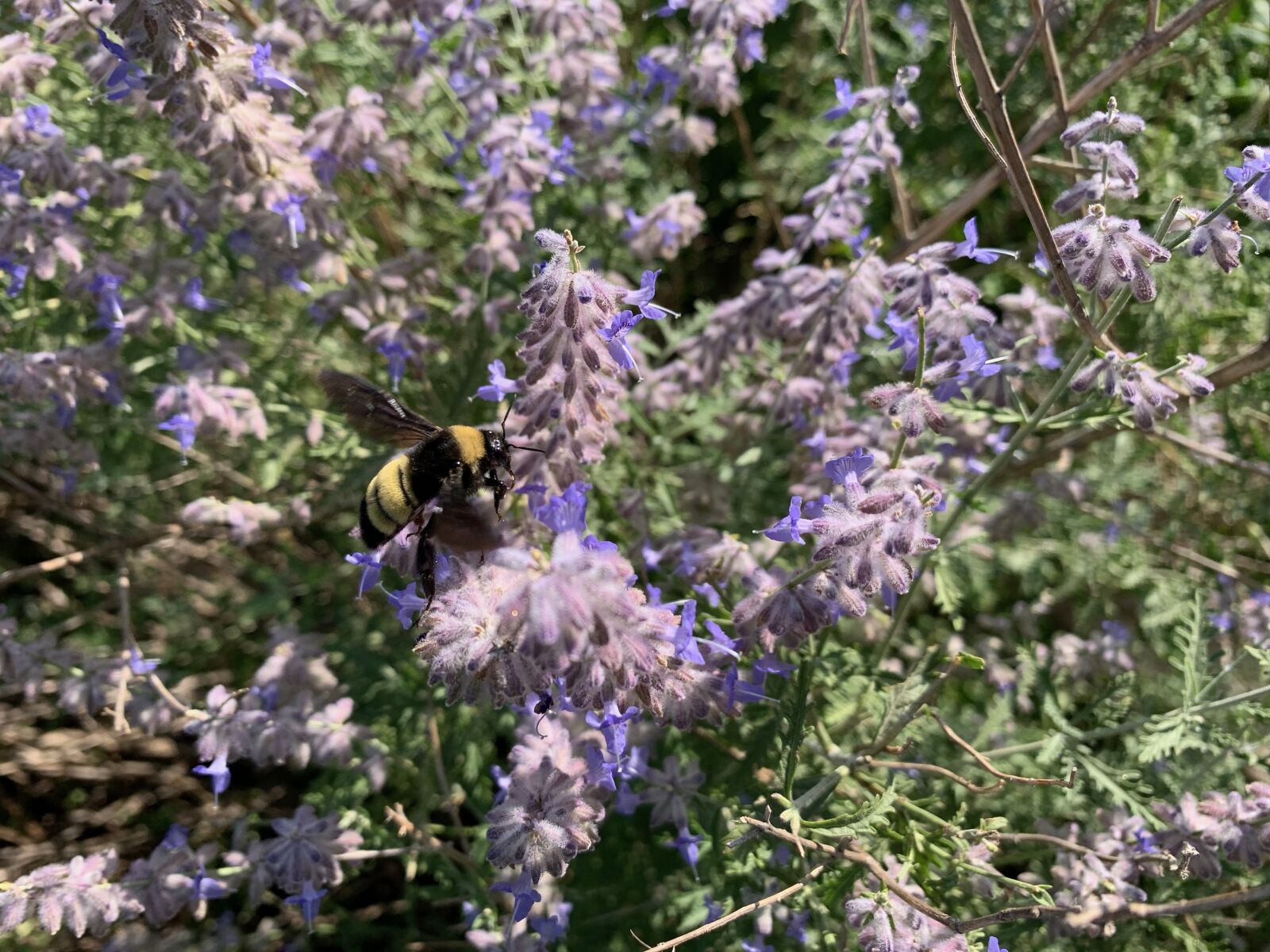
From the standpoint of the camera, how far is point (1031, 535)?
16.0ft

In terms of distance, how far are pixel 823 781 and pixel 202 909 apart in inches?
80.5

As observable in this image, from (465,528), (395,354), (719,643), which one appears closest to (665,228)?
(395,354)

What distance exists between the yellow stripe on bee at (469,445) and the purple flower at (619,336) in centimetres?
48

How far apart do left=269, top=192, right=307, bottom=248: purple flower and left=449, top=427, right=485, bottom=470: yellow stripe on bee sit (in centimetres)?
122

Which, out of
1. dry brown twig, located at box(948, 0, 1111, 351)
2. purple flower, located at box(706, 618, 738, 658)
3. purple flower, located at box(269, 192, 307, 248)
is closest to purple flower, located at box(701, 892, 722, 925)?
purple flower, located at box(706, 618, 738, 658)

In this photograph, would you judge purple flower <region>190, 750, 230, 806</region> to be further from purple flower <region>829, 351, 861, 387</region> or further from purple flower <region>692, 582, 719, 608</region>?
purple flower <region>829, 351, 861, 387</region>

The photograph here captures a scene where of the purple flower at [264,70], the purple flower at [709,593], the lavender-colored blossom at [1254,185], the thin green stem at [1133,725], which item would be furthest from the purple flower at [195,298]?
the lavender-colored blossom at [1254,185]

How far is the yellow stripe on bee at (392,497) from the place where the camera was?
8.75 feet

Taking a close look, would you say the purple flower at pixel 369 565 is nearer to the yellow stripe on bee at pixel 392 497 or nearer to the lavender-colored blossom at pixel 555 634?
the yellow stripe on bee at pixel 392 497

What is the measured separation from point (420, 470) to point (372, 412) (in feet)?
0.96

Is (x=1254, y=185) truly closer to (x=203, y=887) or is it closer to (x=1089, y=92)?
(x=1089, y=92)

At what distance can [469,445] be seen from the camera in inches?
108

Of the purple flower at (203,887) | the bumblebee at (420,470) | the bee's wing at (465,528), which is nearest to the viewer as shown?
the bee's wing at (465,528)

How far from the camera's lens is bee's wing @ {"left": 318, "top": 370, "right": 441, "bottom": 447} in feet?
9.26
